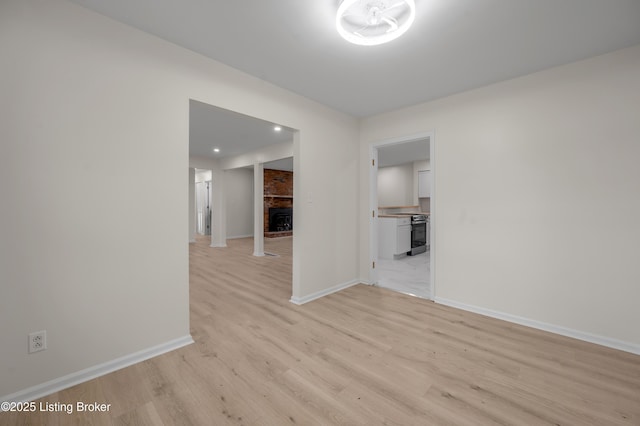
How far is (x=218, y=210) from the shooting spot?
745 cm

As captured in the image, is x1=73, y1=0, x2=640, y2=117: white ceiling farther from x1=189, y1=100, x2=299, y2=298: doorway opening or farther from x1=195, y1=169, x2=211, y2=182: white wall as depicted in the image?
x1=195, y1=169, x2=211, y2=182: white wall

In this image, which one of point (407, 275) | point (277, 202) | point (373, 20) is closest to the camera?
point (373, 20)

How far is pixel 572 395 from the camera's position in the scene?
1608 mm

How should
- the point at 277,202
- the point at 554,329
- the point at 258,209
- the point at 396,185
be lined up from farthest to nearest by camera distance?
the point at 277,202, the point at 396,185, the point at 258,209, the point at 554,329

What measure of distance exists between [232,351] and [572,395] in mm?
2287

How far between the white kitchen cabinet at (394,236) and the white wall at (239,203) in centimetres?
529

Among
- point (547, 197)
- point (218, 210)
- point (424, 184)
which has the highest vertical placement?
point (424, 184)

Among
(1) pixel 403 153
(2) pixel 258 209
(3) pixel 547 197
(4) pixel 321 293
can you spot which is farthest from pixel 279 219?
(3) pixel 547 197

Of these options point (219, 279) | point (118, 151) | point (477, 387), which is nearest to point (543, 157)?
point (477, 387)

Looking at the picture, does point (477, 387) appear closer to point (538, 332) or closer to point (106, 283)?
point (538, 332)

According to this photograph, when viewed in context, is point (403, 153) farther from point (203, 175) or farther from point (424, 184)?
point (203, 175)

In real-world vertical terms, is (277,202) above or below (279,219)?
above

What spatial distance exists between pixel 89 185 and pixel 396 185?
25.1 feet

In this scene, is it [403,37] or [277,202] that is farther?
[277,202]
